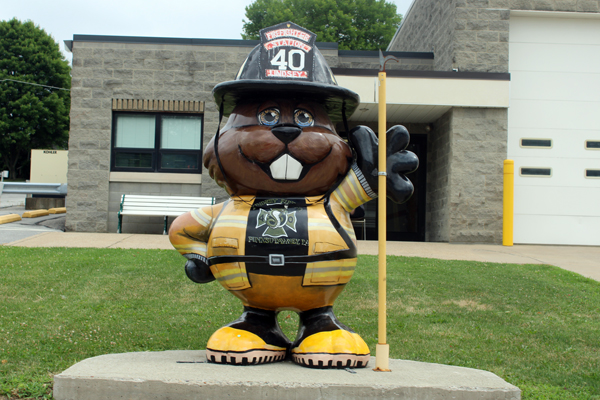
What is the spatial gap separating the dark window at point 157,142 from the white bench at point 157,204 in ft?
2.37

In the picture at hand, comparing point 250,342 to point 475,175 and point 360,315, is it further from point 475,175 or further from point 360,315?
point 475,175

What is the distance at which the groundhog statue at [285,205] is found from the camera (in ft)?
9.52

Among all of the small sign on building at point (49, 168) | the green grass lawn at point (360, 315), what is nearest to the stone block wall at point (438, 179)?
the green grass lawn at point (360, 315)

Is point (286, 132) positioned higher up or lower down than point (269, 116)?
lower down

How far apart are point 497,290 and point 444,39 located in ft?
23.6

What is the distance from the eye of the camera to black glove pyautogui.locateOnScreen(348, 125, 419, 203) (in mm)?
3098

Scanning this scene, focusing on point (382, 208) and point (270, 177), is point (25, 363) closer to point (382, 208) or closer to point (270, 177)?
point (270, 177)

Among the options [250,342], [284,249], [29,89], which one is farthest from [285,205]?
[29,89]

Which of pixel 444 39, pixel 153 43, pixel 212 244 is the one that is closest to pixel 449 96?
pixel 444 39

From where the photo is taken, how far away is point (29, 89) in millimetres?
30547

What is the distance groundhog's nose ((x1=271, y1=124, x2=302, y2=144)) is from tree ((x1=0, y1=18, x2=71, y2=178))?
29750 mm

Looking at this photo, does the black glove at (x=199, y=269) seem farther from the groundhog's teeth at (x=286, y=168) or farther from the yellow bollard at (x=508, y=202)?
the yellow bollard at (x=508, y=202)

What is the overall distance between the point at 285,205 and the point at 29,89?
106 feet

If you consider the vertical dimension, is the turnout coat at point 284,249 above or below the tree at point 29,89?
below
